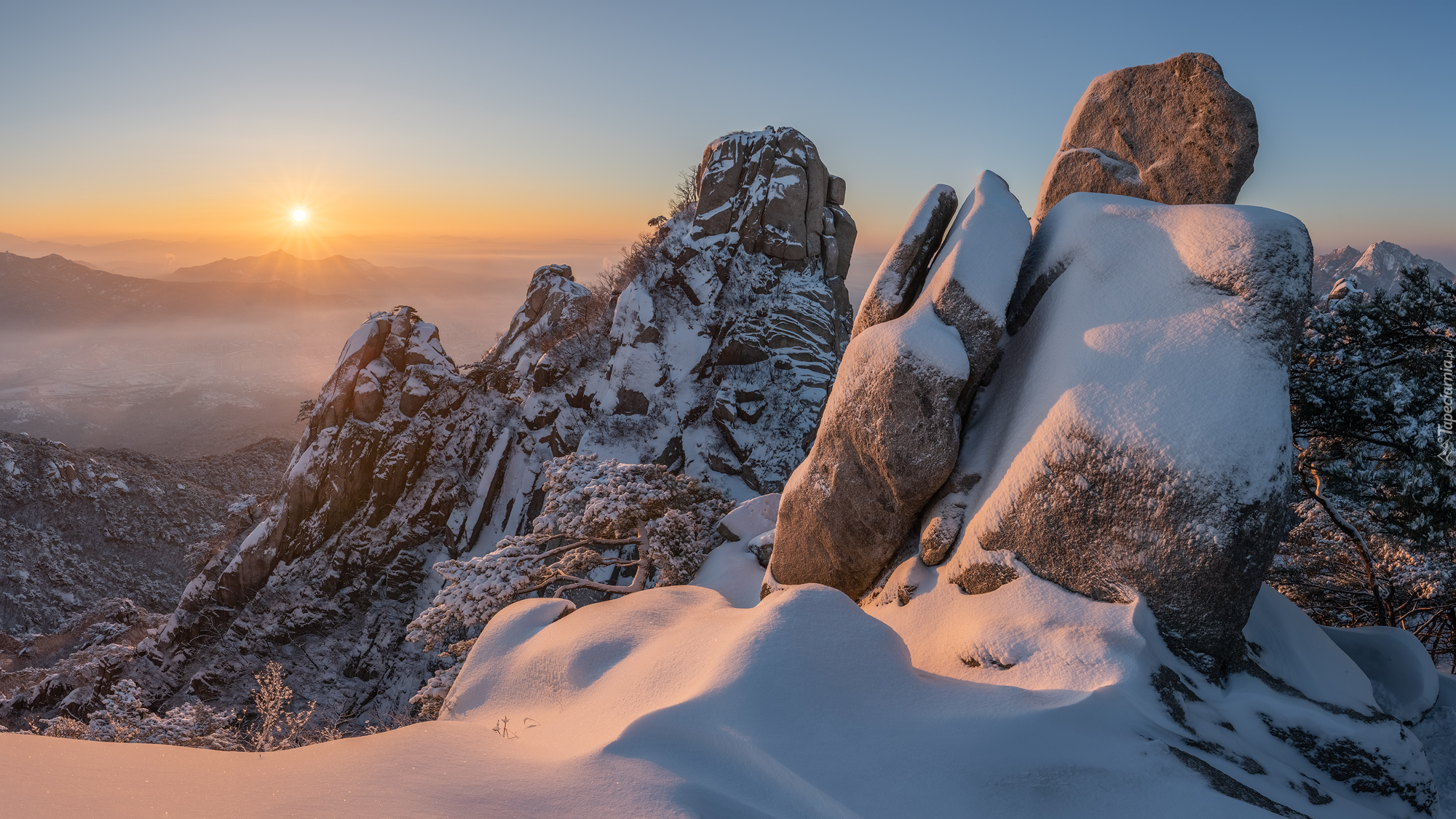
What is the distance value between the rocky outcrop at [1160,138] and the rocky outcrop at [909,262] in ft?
7.49

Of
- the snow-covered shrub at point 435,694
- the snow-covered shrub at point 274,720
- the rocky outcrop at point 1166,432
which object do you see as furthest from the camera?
the snow-covered shrub at point 435,694

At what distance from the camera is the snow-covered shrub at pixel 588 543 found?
12.9 metres

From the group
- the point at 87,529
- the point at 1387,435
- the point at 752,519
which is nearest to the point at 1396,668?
the point at 1387,435

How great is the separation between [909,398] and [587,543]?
880 cm

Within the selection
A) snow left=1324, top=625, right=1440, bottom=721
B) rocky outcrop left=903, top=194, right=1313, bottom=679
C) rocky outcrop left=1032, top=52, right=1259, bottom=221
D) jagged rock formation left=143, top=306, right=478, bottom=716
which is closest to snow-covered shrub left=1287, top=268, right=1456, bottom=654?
snow left=1324, top=625, right=1440, bottom=721

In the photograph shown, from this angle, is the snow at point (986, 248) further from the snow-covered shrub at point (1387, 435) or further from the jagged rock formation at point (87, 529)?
the jagged rock formation at point (87, 529)

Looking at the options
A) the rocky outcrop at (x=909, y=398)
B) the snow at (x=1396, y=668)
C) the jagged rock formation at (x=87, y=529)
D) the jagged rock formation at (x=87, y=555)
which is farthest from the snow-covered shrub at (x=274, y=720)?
the jagged rock formation at (x=87, y=529)

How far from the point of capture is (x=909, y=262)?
9.77 m

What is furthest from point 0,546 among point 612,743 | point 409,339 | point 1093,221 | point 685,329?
point 1093,221

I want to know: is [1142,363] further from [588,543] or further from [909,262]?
[588,543]

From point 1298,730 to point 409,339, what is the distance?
32.9 meters

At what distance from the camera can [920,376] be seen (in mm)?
8438

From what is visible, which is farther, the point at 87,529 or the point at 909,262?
the point at 87,529

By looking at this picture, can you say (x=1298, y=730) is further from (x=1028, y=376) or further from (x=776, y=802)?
(x=776, y=802)
